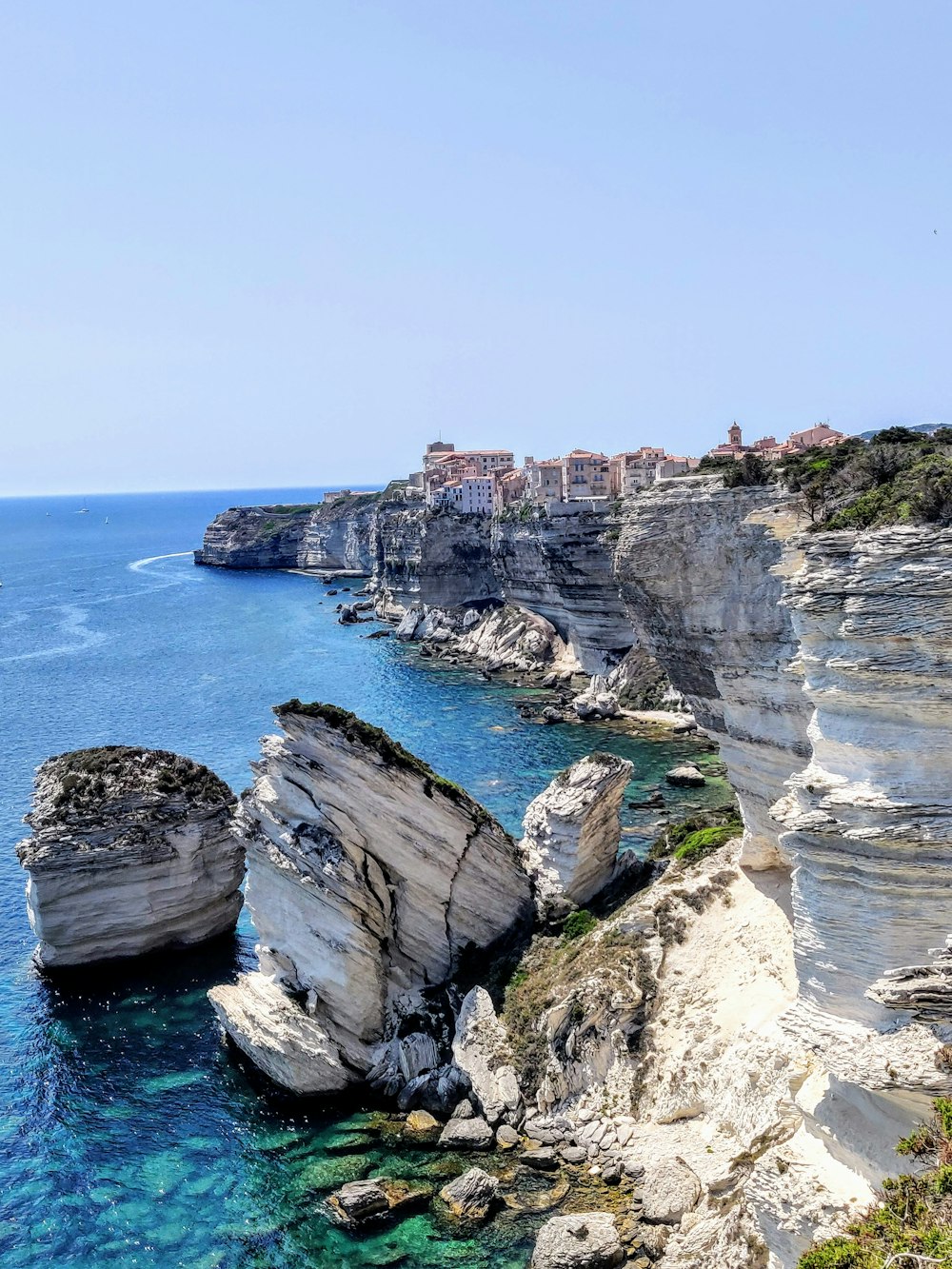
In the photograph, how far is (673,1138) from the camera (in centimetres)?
2367

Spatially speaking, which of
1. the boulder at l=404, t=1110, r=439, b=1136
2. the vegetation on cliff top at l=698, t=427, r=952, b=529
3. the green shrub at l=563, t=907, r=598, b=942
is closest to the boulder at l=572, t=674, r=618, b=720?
the green shrub at l=563, t=907, r=598, b=942

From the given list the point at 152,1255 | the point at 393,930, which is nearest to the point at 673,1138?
the point at 393,930

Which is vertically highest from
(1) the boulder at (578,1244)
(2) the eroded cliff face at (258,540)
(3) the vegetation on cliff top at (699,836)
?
(2) the eroded cliff face at (258,540)

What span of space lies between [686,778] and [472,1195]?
1331 inches

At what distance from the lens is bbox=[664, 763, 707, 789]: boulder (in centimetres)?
5406

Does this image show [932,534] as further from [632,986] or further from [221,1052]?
[221,1052]

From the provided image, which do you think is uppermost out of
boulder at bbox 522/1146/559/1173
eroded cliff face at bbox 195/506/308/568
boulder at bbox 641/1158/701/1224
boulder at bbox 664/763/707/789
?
eroded cliff face at bbox 195/506/308/568

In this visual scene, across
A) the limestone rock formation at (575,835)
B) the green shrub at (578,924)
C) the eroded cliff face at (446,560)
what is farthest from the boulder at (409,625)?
the green shrub at (578,924)

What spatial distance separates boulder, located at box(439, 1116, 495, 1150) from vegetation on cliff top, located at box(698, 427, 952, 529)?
1782 centimetres

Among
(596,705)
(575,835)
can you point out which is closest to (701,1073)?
(575,835)

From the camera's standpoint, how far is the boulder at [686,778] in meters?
54.1

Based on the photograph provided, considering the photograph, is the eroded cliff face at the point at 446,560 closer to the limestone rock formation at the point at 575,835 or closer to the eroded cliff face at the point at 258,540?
the eroded cliff face at the point at 258,540

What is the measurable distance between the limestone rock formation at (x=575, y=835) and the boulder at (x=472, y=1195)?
9890 millimetres

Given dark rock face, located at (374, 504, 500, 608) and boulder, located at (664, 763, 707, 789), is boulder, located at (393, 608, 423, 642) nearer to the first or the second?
dark rock face, located at (374, 504, 500, 608)
